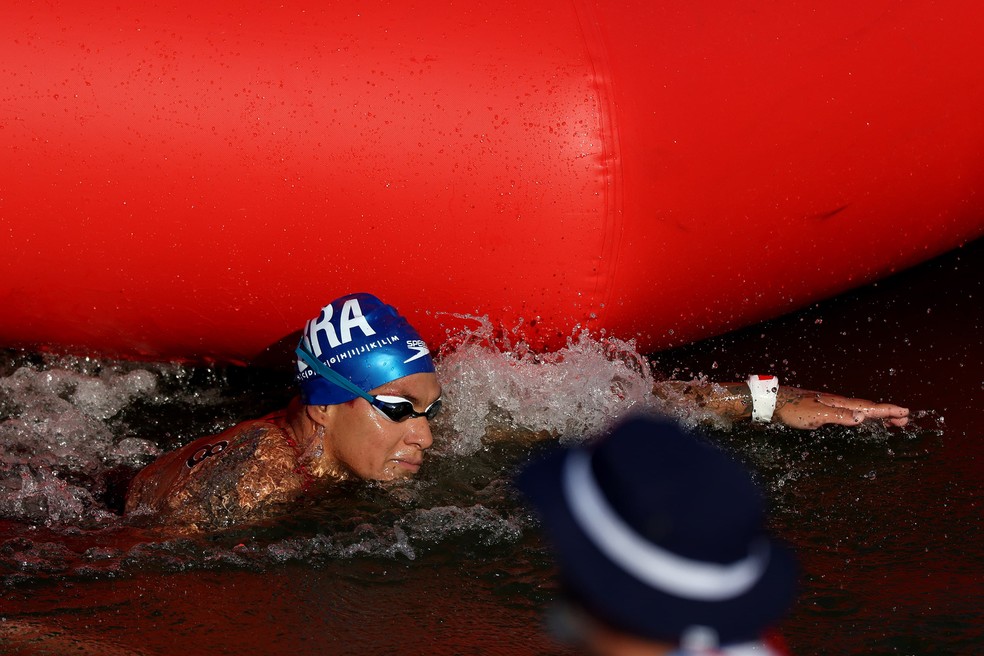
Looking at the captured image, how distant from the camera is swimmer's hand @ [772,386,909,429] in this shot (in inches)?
129

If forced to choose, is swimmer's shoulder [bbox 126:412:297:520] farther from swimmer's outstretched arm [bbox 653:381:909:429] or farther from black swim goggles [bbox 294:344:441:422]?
swimmer's outstretched arm [bbox 653:381:909:429]

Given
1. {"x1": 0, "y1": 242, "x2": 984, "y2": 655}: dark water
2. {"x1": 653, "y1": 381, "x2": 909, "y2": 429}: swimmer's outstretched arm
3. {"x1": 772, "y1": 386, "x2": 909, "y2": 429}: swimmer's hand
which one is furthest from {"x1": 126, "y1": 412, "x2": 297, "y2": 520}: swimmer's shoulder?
{"x1": 772, "y1": 386, "x2": 909, "y2": 429}: swimmer's hand

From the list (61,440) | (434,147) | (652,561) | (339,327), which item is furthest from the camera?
(61,440)

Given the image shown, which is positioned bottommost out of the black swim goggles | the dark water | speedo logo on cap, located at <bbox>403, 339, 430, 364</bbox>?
the dark water

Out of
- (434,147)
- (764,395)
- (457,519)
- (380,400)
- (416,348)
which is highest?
(434,147)

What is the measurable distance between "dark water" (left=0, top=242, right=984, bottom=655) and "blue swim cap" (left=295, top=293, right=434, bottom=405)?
0.35 m

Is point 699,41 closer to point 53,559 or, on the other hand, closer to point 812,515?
point 812,515

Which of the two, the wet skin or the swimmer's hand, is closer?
the wet skin

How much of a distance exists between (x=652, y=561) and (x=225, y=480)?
2.28m

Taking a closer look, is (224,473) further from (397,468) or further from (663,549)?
(663,549)

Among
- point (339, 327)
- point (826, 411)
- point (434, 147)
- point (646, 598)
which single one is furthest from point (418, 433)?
point (646, 598)

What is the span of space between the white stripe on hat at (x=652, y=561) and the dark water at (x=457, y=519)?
149cm

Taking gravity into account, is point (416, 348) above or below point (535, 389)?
above

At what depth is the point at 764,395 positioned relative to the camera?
3.44 m
